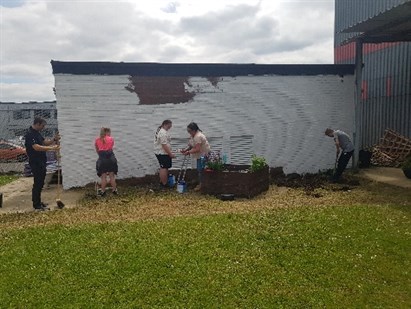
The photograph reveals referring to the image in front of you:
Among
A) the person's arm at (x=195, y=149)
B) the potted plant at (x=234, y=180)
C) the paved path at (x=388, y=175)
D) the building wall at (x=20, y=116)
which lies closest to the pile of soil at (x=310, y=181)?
the paved path at (x=388, y=175)

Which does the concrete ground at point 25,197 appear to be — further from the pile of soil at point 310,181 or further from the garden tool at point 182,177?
the pile of soil at point 310,181

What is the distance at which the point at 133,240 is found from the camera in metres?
6.63

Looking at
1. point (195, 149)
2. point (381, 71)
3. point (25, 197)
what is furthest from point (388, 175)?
point (25, 197)

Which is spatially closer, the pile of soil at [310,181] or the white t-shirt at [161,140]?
the white t-shirt at [161,140]

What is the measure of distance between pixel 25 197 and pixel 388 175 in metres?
11.5

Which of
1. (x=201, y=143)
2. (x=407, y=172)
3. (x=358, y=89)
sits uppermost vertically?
Answer: (x=358, y=89)

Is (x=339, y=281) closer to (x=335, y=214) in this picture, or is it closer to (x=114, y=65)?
(x=335, y=214)

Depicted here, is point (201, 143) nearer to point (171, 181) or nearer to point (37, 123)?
point (171, 181)

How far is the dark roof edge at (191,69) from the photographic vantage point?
12.0 m

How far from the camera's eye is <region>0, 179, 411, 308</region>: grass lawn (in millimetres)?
4758

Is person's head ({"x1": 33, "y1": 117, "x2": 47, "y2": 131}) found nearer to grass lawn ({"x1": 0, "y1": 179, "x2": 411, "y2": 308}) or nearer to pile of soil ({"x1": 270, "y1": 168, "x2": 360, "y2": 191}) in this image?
grass lawn ({"x1": 0, "y1": 179, "x2": 411, "y2": 308})

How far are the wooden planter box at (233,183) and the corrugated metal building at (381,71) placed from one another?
6369 millimetres

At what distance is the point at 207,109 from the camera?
13164 millimetres

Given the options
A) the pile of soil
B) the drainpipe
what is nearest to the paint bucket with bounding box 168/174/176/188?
the pile of soil
